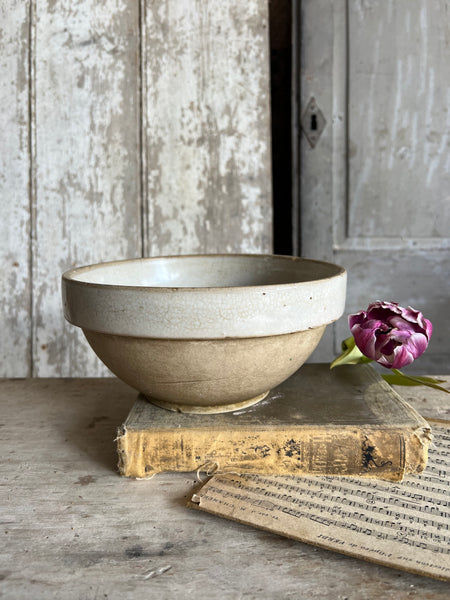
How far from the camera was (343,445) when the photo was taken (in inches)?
22.3

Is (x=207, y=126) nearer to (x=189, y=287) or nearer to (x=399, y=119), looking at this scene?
(x=399, y=119)

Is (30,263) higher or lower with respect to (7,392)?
higher

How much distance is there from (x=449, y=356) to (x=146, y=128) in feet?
3.50

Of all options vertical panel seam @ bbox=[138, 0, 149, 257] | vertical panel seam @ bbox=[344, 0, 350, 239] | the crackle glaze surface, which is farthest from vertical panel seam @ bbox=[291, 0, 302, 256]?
the crackle glaze surface

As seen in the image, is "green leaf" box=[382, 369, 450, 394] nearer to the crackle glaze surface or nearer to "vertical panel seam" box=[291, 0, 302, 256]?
the crackle glaze surface

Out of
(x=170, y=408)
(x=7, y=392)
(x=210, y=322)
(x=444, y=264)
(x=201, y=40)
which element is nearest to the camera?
(x=210, y=322)

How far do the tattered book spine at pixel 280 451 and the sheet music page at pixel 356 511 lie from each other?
1 cm

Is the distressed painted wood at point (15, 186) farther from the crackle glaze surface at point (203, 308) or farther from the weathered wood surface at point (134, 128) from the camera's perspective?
the crackle glaze surface at point (203, 308)

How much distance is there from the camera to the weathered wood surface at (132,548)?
40 centimetres

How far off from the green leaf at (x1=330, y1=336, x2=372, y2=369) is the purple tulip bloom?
0.25ft

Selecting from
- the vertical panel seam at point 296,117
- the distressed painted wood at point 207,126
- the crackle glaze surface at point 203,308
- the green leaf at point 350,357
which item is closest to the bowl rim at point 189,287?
the crackle glaze surface at point 203,308

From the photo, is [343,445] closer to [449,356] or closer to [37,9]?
[449,356]

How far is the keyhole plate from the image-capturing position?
1.48 metres

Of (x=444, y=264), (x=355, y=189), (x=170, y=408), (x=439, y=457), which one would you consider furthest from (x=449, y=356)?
(x=170, y=408)
